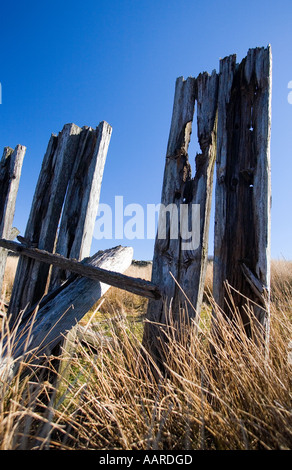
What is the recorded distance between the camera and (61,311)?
239cm

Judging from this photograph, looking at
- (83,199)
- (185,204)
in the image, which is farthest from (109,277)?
(83,199)

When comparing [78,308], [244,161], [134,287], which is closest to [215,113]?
[244,161]

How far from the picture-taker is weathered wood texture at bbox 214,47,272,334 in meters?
2.27

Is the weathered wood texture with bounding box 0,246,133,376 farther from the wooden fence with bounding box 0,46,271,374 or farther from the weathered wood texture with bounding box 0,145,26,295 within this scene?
the weathered wood texture with bounding box 0,145,26,295

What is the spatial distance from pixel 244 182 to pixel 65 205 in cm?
209

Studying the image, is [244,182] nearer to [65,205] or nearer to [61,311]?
[61,311]

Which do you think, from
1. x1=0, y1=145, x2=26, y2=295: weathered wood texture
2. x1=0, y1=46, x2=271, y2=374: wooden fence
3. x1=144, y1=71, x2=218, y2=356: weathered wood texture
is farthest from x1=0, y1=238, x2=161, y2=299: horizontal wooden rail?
x1=0, y1=145, x2=26, y2=295: weathered wood texture

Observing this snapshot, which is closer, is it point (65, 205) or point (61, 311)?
point (61, 311)

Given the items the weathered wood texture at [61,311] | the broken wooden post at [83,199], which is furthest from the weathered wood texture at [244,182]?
the broken wooden post at [83,199]

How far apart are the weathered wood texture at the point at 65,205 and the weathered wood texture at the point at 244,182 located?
5.02ft

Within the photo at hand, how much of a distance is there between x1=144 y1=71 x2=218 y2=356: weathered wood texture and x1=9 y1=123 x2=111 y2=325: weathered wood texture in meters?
1.05

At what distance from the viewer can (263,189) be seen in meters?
2.28
